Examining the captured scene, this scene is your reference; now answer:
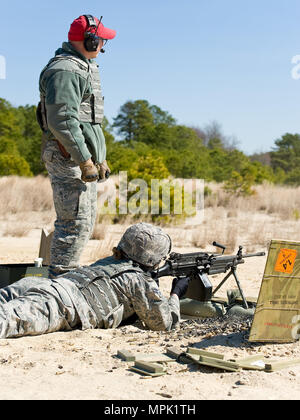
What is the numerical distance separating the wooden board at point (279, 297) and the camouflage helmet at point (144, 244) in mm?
928

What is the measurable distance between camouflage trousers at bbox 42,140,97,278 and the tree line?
7659 mm

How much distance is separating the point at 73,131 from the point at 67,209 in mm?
601

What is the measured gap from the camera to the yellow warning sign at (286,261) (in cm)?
345

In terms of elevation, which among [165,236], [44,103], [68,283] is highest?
[44,103]

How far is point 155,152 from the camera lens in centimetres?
1580

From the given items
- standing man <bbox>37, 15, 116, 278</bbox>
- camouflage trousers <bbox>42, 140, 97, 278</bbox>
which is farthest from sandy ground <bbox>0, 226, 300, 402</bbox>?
standing man <bbox>37, 15, 116, 278</bbox>

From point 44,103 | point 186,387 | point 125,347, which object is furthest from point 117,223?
point 186,387

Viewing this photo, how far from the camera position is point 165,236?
4.16m

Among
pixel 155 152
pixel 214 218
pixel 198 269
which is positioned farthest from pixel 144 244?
pixel 155 152

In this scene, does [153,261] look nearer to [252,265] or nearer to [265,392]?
[265,392]

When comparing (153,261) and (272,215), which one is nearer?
(153,261)

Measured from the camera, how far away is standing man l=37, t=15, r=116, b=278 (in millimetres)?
4191

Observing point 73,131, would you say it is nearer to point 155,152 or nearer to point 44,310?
point 44,310
